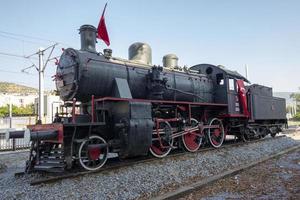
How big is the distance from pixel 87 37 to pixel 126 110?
2.89 metres

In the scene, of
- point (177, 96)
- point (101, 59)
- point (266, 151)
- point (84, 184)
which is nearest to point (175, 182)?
point (84, 184)

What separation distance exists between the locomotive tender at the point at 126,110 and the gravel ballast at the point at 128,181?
0.82 m

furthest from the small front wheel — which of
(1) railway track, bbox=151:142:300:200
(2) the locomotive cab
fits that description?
(2) the locomotive cab

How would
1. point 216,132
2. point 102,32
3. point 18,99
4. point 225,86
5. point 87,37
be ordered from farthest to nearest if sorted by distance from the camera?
point 18,99, point 225,86, point 216,132, point 102,32, point 87,37

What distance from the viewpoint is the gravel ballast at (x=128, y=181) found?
20.4 feet

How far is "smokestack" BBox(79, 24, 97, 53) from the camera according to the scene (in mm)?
10102

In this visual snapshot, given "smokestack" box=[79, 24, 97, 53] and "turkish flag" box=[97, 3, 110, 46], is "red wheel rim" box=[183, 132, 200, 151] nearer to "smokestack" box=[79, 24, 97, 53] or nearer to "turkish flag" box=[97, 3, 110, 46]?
"turkish flag" box=[97, 3, 110, 46]

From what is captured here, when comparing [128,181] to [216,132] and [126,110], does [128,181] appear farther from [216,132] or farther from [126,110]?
[216,132]

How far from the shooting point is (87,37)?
10.1 meters

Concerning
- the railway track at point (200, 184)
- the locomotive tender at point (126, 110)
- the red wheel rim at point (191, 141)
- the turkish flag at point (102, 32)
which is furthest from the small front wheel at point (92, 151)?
the red wheel rim at point (191, 141)

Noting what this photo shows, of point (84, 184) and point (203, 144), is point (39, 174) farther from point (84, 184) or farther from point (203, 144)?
point (203, 144)

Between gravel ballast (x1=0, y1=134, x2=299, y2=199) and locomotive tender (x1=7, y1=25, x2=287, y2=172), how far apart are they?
824 millimetres

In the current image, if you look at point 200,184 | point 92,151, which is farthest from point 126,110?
point 200,184

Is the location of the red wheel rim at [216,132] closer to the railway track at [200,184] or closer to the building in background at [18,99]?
the railway track at [200,184]
